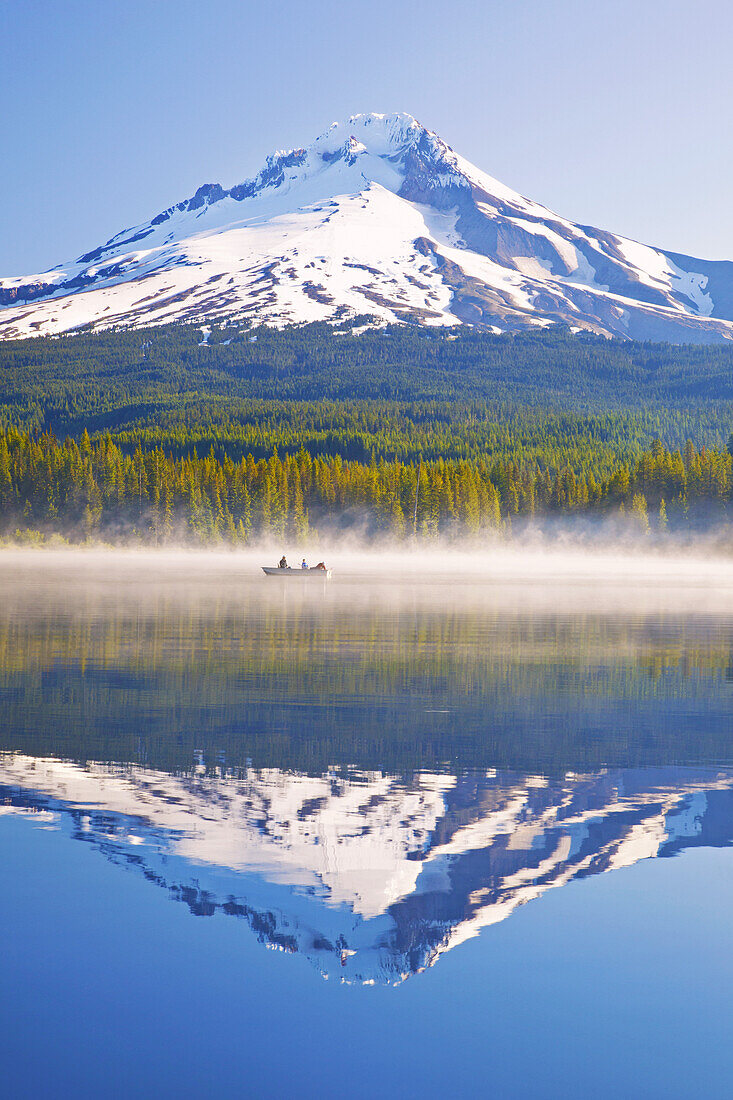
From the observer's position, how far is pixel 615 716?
17.7 metres

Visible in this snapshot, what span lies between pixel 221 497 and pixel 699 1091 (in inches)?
5041

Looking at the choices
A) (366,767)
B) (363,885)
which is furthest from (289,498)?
(363,885)

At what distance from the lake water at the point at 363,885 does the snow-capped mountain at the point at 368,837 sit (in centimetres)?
4

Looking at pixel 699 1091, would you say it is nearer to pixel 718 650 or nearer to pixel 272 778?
pixel 272 778

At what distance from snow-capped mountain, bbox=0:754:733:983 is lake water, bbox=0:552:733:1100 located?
0.04 meters

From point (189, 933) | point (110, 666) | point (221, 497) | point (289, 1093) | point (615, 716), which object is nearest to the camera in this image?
point (289, 1093)

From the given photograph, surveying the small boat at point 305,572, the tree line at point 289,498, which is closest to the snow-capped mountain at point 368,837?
the small boat at point 305,572

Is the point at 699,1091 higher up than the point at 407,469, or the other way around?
the point at 407,469

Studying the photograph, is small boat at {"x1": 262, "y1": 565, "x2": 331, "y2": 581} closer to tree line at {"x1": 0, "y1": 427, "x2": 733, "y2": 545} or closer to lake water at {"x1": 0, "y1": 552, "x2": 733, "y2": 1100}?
lake water at {"x1": 0, "y1": 552, "x2": 733, "y2": 1100}

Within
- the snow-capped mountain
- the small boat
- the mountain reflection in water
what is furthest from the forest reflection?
the small boat

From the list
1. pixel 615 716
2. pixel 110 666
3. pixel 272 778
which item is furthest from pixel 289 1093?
pixel 110 666

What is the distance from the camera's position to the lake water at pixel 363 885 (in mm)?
6508

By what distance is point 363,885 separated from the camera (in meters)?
9.23

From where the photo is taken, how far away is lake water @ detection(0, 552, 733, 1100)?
651cm
